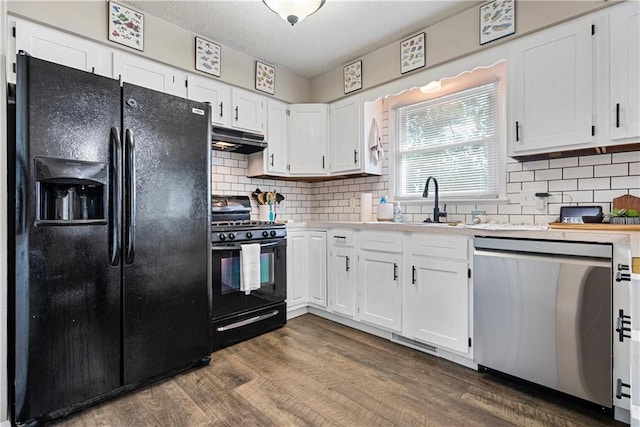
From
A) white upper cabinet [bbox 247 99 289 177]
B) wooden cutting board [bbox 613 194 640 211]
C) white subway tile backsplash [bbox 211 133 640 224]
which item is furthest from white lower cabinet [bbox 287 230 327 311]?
wooden cutting board [bbox 613 194 640 211]

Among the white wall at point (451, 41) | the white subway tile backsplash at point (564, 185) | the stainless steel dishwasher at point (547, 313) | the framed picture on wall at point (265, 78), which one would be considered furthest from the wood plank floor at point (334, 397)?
the framed picture on wall at point (265, 78)

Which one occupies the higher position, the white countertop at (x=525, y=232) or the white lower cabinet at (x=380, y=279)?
the white countertop at (x=525, y=232)

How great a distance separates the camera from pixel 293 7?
72.3 inches

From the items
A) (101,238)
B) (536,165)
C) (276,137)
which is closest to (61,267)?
(101,238)

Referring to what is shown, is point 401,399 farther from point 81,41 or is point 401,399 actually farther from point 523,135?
point 81,41

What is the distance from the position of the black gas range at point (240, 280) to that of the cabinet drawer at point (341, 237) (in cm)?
47

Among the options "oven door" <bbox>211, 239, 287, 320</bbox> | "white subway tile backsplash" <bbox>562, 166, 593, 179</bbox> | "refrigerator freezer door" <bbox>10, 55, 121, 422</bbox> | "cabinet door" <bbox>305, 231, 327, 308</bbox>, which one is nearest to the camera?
"refrigerator freezer door" <bbox>10, 55, 121, 422</bbox>

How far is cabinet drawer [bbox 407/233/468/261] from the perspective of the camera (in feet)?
7.02

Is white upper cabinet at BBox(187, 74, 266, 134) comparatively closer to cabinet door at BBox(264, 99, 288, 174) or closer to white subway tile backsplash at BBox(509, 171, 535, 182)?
cabinet door at BBox(264, 99, 288, 174)

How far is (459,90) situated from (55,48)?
314 cm

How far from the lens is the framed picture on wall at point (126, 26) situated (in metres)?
2.29

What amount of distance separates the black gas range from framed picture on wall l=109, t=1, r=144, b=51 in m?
1.42

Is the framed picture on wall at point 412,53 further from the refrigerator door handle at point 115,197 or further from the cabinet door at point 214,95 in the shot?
the refrigerator door handle at point 115,197

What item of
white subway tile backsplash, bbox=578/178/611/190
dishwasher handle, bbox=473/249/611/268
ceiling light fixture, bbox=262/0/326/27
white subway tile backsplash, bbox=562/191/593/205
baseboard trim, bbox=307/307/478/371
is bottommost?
baseboard trim, bbox=307/307/478/371
